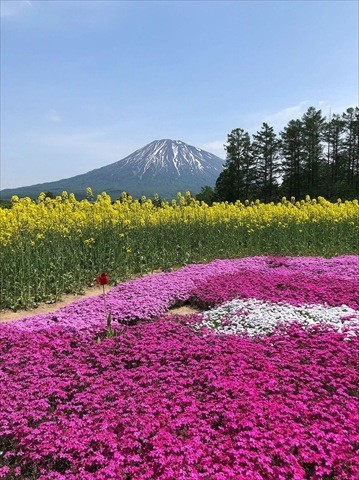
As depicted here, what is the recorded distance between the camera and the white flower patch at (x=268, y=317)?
6824 millimetres

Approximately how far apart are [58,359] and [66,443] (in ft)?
Answer: 6.94

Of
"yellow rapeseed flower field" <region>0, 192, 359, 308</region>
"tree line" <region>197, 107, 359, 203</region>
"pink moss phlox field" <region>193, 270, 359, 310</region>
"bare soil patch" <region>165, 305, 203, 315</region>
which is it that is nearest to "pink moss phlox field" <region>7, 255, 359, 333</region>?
"pink moss phlox field" <region>193, 270, 359, 310</region>

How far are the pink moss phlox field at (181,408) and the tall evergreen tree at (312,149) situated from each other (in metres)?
64.3

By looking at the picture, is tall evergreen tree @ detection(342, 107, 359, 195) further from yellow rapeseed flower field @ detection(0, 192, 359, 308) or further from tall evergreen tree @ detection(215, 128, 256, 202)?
yellow rapeseed flower field @ detection(0, 192, 359, 308)

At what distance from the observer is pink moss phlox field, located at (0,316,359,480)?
3361mm

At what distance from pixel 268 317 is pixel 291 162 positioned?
66054 millimetres

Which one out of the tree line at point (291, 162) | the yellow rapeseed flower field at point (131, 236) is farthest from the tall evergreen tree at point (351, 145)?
the yellow rapeseed flower field at point (131, 236)

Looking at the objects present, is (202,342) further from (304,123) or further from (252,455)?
(304,123)

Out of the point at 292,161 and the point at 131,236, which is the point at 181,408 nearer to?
the point at 131,236

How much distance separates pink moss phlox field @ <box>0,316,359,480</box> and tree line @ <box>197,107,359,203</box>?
198ft

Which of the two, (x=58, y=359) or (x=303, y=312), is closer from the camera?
(x=58, y=359)

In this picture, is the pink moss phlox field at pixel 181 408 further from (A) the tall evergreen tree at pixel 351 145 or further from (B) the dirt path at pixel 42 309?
(A) the tall evergreen tree at pixel 351 145

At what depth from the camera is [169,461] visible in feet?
10.9

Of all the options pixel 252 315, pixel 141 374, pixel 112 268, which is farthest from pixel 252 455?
pixel 112 268
